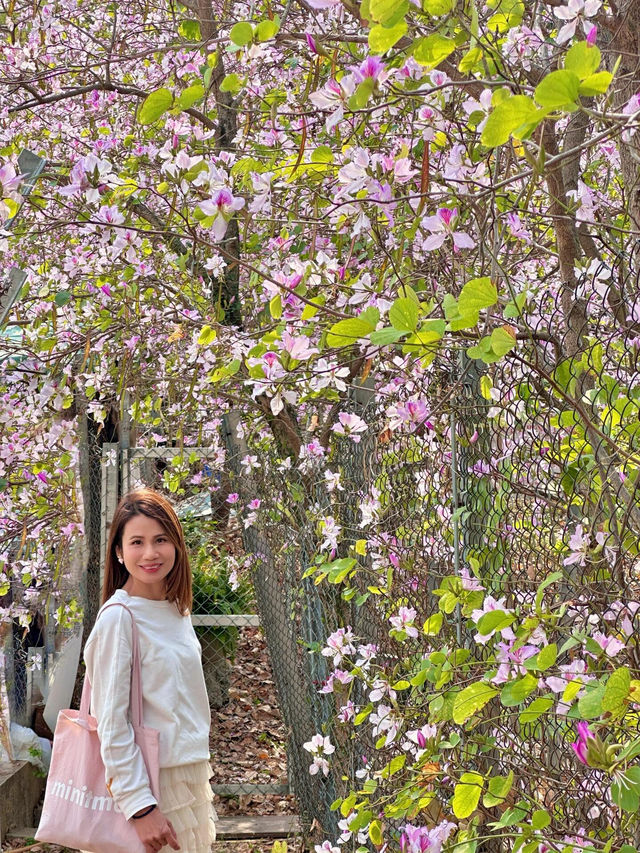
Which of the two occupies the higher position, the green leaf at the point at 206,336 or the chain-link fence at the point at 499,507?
the green leaf at the point at 206,336

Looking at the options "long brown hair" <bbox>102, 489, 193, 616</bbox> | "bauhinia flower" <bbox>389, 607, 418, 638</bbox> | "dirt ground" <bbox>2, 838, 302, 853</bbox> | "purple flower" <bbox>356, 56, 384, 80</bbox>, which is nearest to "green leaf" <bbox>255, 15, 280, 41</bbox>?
"purple flower" <bbox>356, 56, 384, 80</bbox>

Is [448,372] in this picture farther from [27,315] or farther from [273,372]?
[27,315]

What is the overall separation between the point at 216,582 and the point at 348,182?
5.27 meters

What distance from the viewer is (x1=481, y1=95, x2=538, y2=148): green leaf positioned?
3.50 ft

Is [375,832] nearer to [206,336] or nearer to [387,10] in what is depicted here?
[206,336]

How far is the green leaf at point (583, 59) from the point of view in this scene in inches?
40.6

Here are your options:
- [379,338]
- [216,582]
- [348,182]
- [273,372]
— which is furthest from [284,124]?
[216,582]

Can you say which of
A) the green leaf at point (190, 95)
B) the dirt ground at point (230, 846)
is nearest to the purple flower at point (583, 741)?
the green leaf at point (190, 95)

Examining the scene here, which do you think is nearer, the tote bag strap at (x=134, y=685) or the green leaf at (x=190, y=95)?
the green leaf at (x=190, y=95)

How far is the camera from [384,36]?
1323 millimetres

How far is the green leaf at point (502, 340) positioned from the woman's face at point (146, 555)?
174 centimetres

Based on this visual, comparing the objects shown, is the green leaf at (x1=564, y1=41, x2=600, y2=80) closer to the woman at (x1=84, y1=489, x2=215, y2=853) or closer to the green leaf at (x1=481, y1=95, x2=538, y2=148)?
the green leaf at (x1=481, y1=95, x2=538, y2=148)

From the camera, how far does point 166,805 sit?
8.88ft

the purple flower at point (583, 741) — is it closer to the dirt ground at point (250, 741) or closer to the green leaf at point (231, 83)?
the green leaf at point (231, 83)
